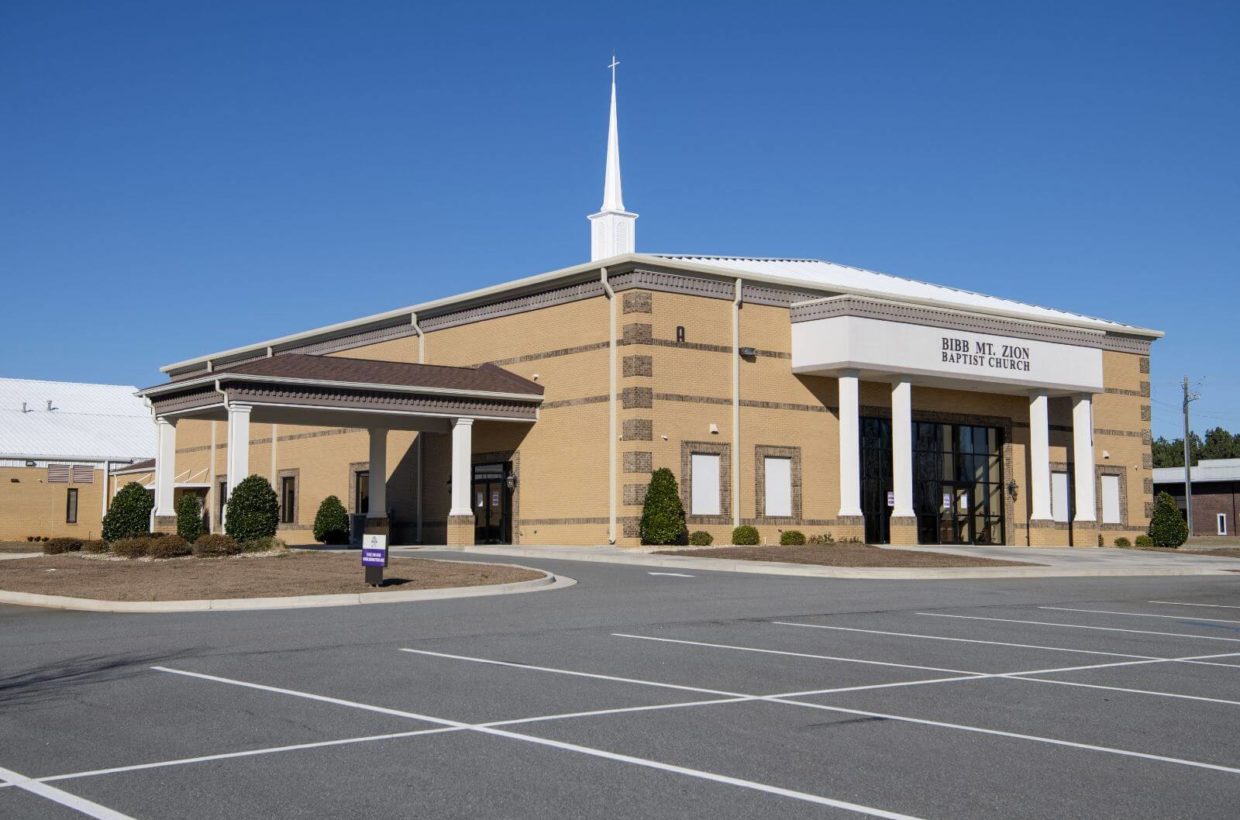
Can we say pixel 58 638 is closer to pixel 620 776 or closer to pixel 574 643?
pixel 574 643

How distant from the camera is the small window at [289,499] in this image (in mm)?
48312

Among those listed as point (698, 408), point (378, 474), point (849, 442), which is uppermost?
point (698, 408)

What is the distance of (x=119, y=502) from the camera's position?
109 ft

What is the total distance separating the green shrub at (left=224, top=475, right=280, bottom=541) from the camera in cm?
2927

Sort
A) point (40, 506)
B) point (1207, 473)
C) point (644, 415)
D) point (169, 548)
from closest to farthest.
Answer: point (169, 548)
point (644, 415)
point (40, 506)
point (1207, 473)

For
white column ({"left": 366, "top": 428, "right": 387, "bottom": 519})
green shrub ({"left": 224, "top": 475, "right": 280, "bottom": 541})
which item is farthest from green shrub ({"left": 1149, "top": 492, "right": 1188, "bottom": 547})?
green shrub ({"left": 224, "top": 475, "right": 280, "bottom": 541})

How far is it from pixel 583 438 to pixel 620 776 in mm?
29362

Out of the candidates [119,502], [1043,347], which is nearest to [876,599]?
[119,502]

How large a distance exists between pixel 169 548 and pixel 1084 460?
97.5 feet

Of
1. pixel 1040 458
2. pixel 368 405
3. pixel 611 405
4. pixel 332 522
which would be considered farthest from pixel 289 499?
pixel 1040 458

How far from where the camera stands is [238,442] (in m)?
32.6

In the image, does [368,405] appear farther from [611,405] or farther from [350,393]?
[611,405]

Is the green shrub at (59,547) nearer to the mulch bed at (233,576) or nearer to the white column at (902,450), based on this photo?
the mulch bed at (233,576)

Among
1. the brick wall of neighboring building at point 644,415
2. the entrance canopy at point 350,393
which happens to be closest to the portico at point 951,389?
the brick wall of neighboring building at point 644,415
